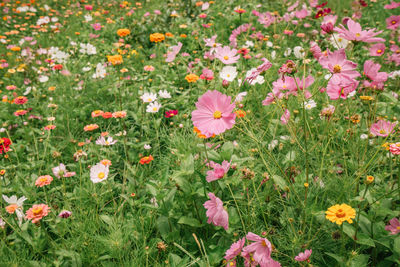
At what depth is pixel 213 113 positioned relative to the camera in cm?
84

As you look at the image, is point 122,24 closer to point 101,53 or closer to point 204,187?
point 101,53

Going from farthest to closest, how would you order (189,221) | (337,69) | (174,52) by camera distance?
(174,52)
(189,221)
(337,69)

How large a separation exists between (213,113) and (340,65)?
1.32ft

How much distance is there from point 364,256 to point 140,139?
1.20 m

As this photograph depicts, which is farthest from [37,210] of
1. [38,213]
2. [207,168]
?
[207,168]

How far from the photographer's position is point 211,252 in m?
0.91

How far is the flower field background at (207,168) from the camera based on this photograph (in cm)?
85

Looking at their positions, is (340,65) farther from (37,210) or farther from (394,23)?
(394,23)

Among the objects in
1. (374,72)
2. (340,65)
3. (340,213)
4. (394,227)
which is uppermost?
(340,65)

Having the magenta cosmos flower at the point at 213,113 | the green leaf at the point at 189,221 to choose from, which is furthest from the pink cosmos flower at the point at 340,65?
the green leaf at the point at 189,221

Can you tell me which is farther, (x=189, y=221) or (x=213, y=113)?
(x=189, y=221)

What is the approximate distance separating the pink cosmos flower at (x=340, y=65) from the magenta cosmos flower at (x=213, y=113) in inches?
12.1

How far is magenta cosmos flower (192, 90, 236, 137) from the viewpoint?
80 cm

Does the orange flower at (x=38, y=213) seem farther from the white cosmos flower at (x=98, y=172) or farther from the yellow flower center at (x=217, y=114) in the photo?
the yellow flower center at (x=217, y=114)
